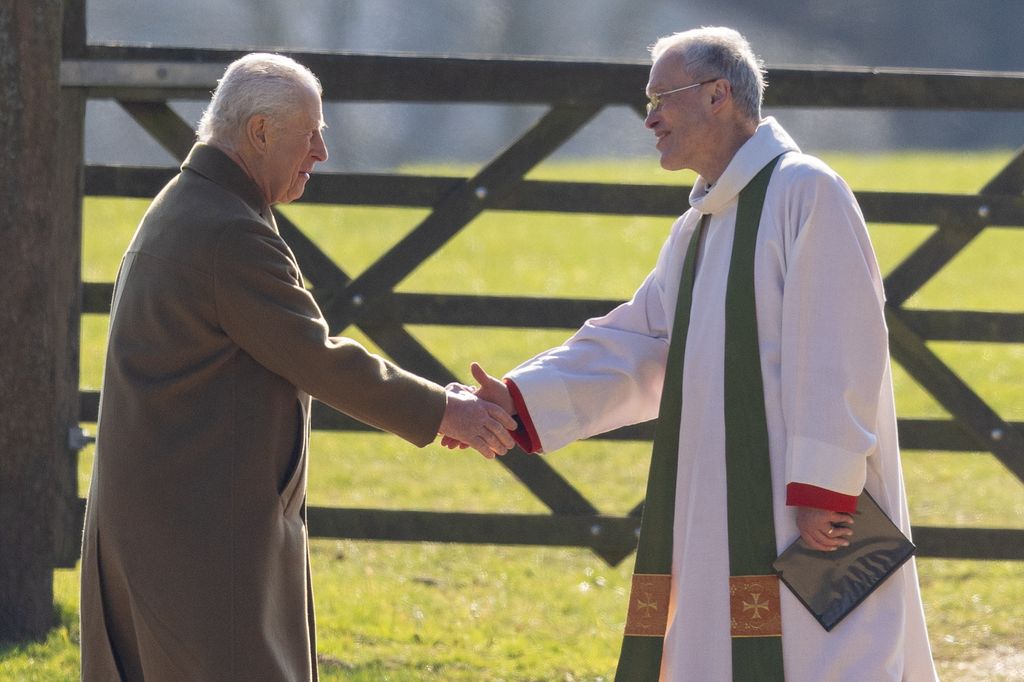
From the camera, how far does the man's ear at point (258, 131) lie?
3432 millimetres

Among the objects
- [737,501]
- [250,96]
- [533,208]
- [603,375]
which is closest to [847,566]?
[737,501]

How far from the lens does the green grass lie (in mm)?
5301

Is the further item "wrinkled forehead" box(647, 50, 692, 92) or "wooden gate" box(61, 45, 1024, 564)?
"wooden gate" box(61, 45, 1024, 564)

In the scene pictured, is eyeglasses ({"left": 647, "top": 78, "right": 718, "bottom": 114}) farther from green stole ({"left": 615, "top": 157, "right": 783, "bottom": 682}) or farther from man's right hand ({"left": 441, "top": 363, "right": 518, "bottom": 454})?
man's right hand ({"left": 441, "top": 363, "right": 518, "bottom": 454})

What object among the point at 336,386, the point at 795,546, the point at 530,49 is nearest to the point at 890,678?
the point at 795,546

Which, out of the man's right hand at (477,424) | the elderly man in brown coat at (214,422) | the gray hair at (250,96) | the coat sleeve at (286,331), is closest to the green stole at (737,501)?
the man's right hand at (477,424)

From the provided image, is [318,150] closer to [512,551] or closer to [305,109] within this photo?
[305,109]

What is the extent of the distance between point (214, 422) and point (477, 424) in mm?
844

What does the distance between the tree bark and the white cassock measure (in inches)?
96.7

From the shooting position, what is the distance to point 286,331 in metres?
3.37

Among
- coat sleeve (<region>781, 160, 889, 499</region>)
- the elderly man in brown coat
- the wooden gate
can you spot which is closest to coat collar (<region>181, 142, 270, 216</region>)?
the elderly man in brown coat

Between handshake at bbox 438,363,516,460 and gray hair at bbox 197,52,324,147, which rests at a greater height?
gray hair at bbox 197,52,324,147

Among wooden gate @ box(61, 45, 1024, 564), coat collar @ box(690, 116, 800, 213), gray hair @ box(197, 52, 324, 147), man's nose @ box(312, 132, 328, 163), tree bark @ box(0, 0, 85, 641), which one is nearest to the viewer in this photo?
gray hair @ box(197, 52, 324, 147)

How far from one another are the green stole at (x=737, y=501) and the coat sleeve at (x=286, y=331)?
737 millimetres
